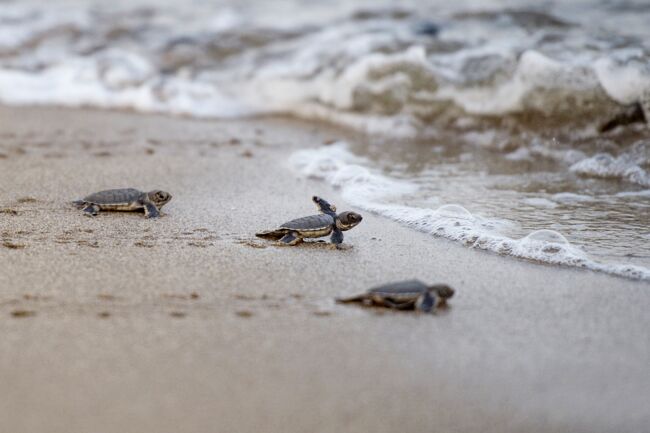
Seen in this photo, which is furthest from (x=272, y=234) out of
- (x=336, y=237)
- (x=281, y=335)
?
(x=281, y=335)

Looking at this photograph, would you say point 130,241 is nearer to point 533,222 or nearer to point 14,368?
point 14,368

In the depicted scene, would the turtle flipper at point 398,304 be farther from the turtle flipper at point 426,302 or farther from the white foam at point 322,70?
the white foam at point 322,70

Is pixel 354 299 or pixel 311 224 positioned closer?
pixel 354 299

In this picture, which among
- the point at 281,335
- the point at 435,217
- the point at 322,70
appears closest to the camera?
the point at 281,335

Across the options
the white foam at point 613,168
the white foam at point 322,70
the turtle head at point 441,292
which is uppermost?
the white foam at point 322,70

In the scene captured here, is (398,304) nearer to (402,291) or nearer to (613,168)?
(402,291)

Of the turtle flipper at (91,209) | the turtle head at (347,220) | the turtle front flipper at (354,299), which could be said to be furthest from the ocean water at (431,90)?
the turtle flipper at (91,209)

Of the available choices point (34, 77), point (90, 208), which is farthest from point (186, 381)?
point (34, 77)
